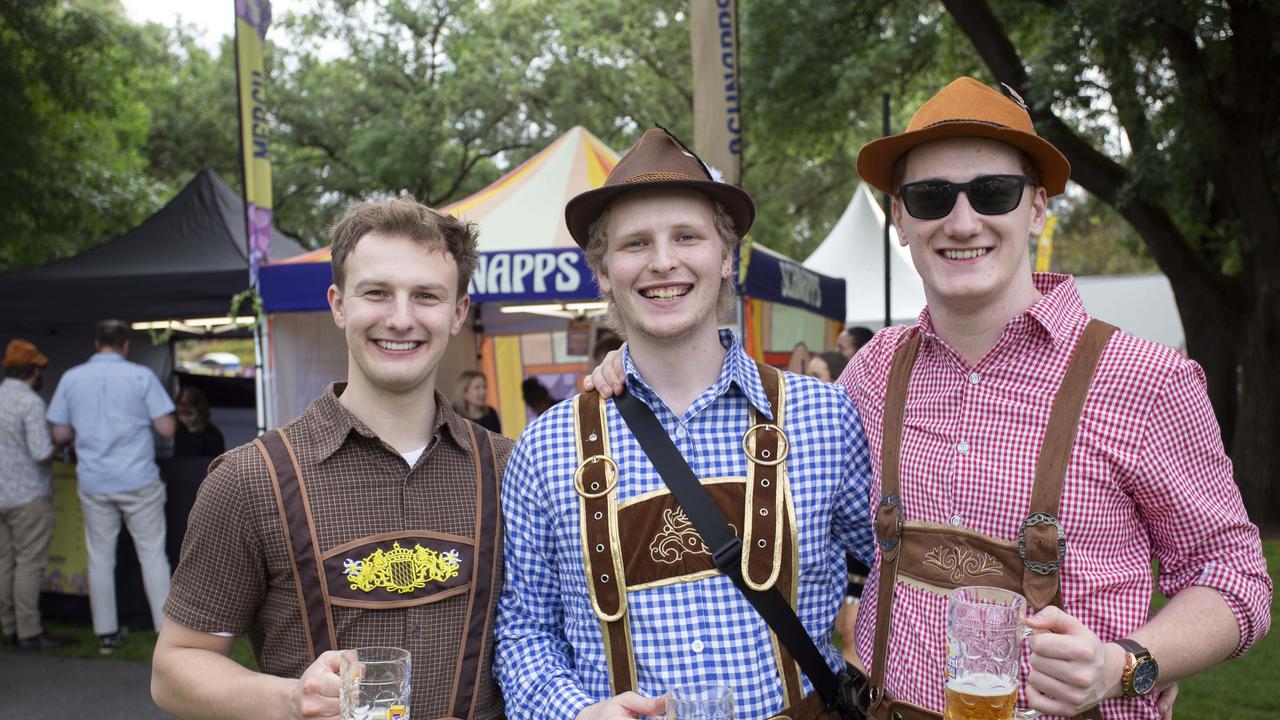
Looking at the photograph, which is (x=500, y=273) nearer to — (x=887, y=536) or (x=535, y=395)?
(x=535, y=395)

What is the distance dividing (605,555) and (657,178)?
0.74 m

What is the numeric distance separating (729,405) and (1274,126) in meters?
9.16

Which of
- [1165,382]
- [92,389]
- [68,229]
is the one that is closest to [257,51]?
[92,389]

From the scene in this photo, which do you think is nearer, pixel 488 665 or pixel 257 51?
pixel 488 665

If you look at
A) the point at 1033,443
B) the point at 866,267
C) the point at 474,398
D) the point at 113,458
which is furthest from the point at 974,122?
the point at 866,267

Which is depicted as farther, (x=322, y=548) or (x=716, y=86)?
(x=716, y=86)

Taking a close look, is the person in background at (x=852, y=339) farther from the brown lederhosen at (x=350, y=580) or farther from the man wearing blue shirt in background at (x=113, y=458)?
the brown lederhosen at (x=350, y=580)

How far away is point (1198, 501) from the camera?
1.75m

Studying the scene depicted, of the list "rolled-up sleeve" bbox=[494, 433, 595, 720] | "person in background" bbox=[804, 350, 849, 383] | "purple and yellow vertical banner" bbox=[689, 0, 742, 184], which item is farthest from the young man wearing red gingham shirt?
"person in background" bbox=[804, 350, 849, 383]

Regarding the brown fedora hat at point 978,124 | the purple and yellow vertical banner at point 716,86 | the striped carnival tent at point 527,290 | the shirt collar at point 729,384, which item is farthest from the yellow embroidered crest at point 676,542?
the purple and yellow vertical banner at point 716,86

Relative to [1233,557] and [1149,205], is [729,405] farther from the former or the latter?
[1149,205]

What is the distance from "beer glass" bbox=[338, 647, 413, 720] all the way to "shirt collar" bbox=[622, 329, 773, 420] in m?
0.73

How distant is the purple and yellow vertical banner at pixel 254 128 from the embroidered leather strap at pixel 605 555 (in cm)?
525

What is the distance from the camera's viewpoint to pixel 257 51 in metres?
6.61
